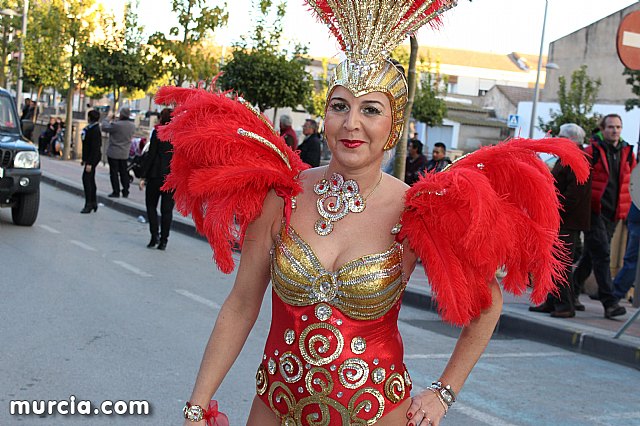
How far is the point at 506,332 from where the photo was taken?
9.37 m

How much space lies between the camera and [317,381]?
99.5 inches

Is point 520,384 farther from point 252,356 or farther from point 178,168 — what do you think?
point 178,168

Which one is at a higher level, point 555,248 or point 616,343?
point 555,248

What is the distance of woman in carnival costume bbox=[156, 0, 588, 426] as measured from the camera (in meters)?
2.50

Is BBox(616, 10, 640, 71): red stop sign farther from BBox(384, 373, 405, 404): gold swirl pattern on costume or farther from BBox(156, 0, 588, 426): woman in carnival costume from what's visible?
BBox(384, 373, 405, 404): gold swirl pattern on costume

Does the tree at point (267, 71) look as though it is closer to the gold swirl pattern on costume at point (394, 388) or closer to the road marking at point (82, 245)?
the road marking at point (82, 245)

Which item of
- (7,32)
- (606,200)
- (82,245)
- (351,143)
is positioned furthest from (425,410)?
(7,32)

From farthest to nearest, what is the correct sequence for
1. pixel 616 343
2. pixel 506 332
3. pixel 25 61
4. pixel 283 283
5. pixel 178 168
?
pixel 25 61, pixel 506 332, pixel 616 343, pixel 178 168, pixel 283 283

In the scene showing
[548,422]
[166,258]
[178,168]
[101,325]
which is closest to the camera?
[178,168]

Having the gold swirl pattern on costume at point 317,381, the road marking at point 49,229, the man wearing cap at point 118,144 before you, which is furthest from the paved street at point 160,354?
the man wearing cap at point 118,144

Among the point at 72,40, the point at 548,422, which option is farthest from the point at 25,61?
the point at 548,422

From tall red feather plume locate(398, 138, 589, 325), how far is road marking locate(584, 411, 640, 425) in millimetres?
3725

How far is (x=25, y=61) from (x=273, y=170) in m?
39.9

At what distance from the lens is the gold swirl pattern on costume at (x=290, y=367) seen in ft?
8.34
